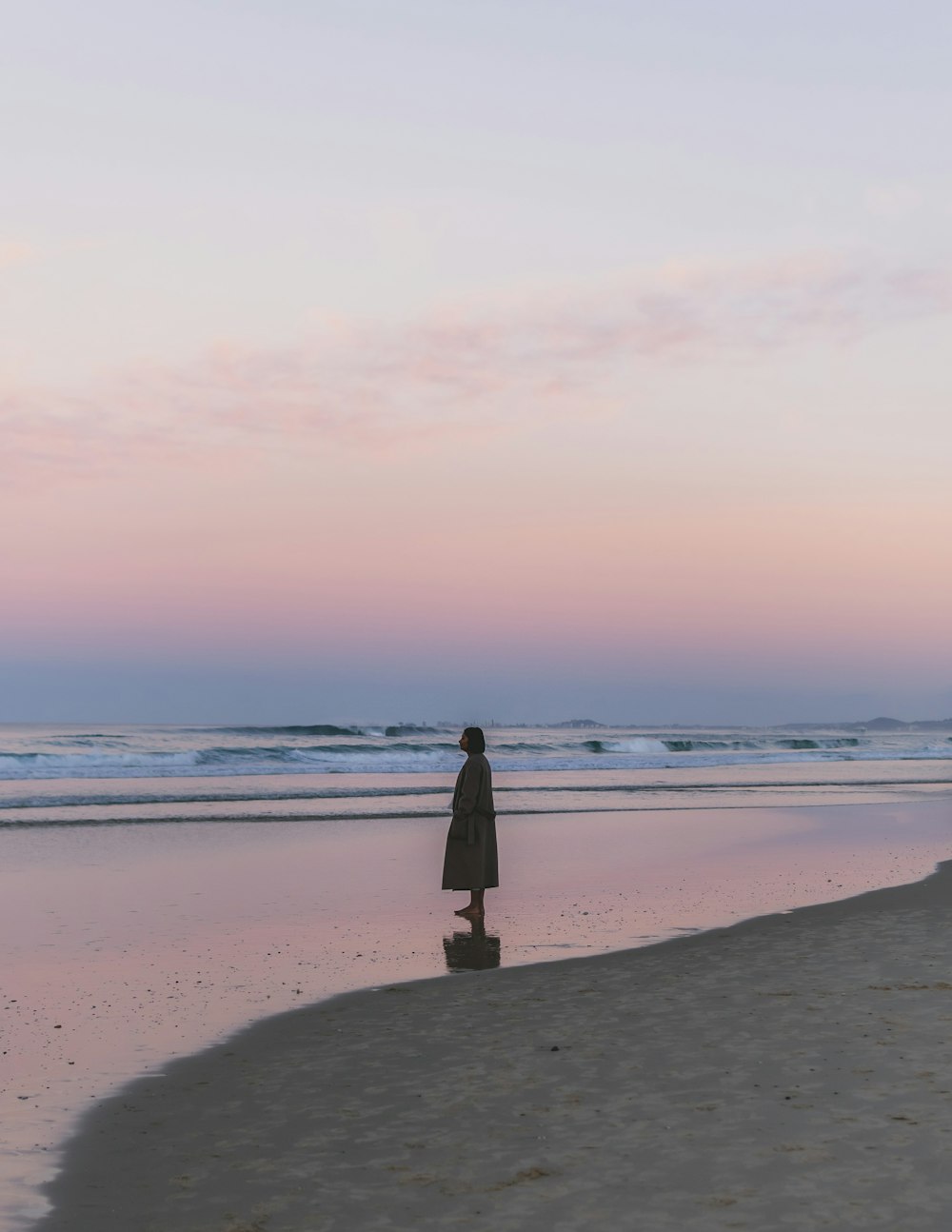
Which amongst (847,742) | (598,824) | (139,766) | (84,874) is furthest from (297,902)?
(847,742)

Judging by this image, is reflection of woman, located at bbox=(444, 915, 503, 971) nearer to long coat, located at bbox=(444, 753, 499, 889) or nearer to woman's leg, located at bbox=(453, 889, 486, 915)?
woman's leg, located at bbox=(453, 889, 486, 915)

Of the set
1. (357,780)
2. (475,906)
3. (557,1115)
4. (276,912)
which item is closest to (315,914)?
(276,912)

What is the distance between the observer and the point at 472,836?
42.0 feet

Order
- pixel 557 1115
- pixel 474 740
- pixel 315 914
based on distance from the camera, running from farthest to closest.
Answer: pixel 474 740 < pixel 315 914 < pixel 557 1115

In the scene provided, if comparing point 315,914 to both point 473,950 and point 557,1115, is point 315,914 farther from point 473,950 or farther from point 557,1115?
point 557,1115

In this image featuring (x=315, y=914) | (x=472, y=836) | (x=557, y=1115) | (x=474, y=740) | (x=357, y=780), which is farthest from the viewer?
(x=357, y=780)

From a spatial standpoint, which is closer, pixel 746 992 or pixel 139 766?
pixel 746 992

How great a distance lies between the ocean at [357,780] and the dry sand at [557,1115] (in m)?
16.3

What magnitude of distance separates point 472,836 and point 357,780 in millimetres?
25344

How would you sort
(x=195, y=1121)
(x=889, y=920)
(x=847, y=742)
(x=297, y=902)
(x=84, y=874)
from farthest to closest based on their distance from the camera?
(x=847, y=742) → (x=84, y=874) → (x=297, y=902) → (x=889, y=920) → (x=195, y=1121)

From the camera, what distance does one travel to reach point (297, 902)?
12.8 metres

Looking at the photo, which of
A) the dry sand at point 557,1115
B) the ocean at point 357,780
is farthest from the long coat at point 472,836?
the ocean at point 357,780

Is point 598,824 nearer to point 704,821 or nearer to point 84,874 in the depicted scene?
point 704,821

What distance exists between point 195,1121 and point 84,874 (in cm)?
985
